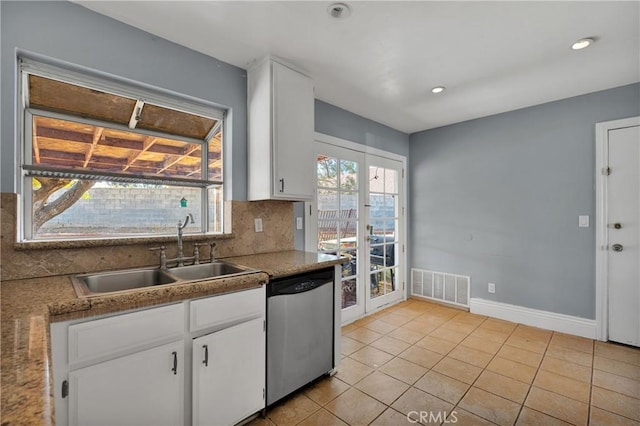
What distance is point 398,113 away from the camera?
343cm

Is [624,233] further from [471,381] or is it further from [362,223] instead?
[362,223]

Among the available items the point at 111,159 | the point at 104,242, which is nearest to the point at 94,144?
the point at 111,159

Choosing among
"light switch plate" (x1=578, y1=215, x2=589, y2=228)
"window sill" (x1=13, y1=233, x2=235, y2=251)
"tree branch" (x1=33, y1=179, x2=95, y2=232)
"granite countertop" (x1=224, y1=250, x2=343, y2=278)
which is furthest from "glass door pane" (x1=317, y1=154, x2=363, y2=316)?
"light switch plate" (x1=578, y1=215, x2=589, y2=228)

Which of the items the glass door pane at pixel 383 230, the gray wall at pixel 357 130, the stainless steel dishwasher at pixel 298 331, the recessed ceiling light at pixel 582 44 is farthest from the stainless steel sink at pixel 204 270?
the recessed ceiling light at pixel 582 44

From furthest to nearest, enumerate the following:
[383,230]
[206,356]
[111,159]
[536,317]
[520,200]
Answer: [383,230] < [520,200] < [536,317] < [111,159] < [206,356]

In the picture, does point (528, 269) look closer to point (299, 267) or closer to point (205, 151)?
point (299, 267)

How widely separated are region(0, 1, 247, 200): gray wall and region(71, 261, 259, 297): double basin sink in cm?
60

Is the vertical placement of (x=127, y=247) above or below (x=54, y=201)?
below

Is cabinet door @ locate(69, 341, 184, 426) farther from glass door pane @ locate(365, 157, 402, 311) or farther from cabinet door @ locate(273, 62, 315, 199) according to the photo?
glass door pane @ locate(365, 157, 402, 311)

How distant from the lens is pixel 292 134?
2336 millimetres

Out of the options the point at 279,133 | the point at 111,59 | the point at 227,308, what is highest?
the point at 111,59

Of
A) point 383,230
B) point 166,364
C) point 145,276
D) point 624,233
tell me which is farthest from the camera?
→ point 383,230

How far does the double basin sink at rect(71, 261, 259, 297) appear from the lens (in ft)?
5.31

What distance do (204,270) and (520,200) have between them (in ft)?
11.0
